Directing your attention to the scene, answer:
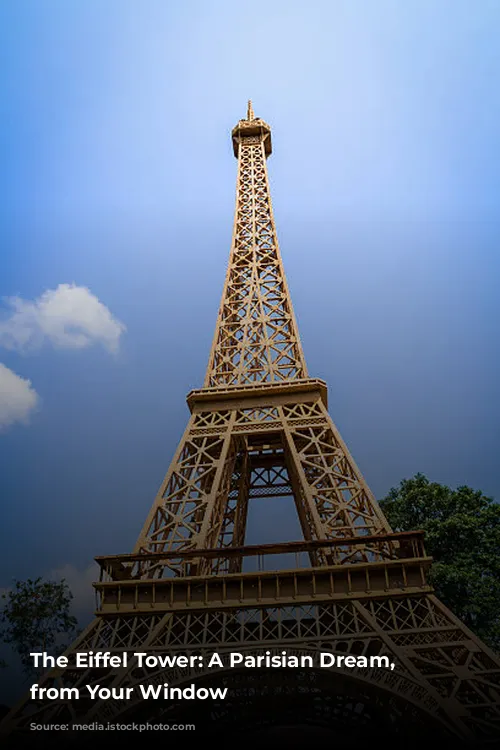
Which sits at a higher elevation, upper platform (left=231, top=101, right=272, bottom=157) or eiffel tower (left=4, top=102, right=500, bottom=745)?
upper platform (left=231, top=101, right=272, bottom=157)

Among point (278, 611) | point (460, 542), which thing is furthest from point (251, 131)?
point (278, 611)

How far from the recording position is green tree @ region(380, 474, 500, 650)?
20.9 metres

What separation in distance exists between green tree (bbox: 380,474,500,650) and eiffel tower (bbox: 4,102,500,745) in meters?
5.39

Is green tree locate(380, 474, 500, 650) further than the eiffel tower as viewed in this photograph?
Yes

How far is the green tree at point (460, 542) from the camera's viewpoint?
20906mm

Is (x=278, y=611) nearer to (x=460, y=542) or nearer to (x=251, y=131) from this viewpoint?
(x=460, y=542)

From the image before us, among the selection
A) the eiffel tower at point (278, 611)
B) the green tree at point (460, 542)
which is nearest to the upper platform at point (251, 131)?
the eiffel tower at point (278, 611)

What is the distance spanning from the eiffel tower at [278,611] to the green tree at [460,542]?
5.39m

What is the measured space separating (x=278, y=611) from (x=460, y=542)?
1204 centimetres

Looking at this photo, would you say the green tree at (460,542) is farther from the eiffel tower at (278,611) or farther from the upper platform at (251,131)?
the upper platform at (251,131)

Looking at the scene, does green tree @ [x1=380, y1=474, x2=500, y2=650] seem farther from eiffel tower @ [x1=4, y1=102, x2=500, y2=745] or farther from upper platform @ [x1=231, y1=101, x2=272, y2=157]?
upper platform @ [x1=231, y1=101, x2=272, y2=157]

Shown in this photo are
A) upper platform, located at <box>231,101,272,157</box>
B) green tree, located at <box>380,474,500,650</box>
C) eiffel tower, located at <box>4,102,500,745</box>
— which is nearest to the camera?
eiffel tower, located at <box>4,102,500,745</box>

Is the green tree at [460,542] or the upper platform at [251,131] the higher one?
the upper platform at [251,131]

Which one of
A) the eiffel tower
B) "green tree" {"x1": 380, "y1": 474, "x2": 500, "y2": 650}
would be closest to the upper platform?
the eiffel tower
